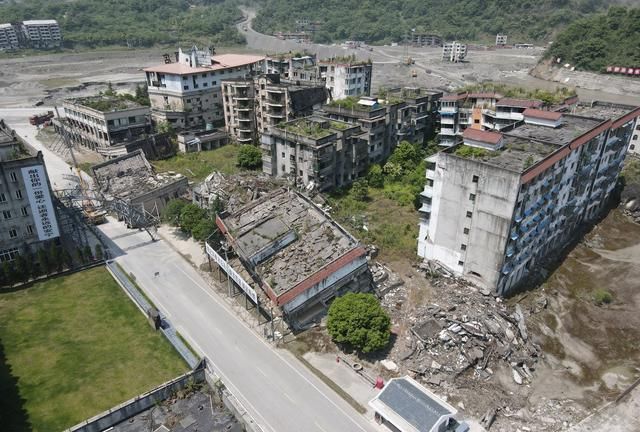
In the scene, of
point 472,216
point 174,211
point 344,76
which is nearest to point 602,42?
point 344,76

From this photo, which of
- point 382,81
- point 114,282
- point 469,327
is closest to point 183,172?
point 114,282

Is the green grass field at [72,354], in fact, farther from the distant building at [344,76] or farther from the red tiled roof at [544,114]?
the distant building at [344,76]

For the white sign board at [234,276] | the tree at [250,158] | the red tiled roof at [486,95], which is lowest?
the white sign board at [234,276]

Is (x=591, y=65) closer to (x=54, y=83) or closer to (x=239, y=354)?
(x=239, y=354)

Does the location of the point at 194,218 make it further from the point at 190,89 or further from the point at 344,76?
the point at 344,76

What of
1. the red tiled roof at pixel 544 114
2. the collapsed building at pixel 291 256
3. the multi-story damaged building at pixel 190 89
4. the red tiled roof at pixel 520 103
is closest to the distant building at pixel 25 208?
the collapsed building at pixel 291 256

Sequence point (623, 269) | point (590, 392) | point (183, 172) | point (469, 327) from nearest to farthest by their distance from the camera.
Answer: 1. point (590, 392)
2. point (469, 327)
3. point (623, 269)
4. point (183, 172)
